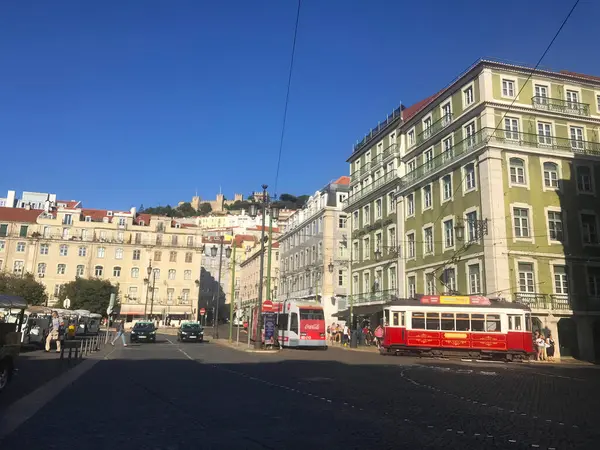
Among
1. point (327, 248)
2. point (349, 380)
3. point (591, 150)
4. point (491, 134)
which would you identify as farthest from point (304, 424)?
point (327, 248)

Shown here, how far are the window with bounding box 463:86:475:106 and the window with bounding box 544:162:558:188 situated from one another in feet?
21.8

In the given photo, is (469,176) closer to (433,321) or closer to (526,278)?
(526,278)

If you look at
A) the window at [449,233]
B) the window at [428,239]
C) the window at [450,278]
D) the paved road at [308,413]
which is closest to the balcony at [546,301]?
the window at [450,278]

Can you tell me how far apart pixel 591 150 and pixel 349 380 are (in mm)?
29545

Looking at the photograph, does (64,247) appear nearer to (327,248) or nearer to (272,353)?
(327,248)

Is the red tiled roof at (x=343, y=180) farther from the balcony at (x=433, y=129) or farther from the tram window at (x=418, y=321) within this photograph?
the tram window at (x=418, y=321)

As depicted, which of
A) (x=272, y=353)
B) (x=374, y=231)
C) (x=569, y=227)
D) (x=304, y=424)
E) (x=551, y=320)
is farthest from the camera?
(x=374, y=231)

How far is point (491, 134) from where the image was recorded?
1284 inches

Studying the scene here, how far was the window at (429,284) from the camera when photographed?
37.4 metres

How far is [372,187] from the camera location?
159 ft

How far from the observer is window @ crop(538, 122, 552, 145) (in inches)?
1352

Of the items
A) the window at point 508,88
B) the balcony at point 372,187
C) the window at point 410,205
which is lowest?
the window at point 410,205

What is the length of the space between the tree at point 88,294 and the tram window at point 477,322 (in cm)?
5776

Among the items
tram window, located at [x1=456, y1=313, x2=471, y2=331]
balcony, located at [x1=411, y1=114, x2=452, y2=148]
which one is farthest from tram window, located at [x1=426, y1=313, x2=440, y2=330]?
balcony, located at [x1=411, y1=114, x2=452, y2=148]
